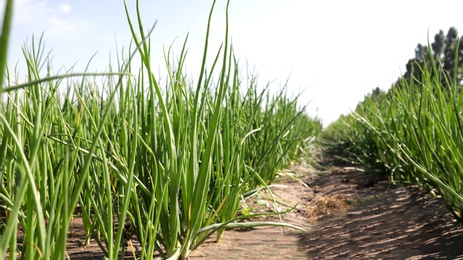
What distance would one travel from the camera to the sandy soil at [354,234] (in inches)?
61.1

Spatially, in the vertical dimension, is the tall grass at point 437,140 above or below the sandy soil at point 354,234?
above

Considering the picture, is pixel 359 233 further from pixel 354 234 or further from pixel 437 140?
pixel 437 140

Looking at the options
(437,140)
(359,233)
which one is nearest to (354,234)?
(359,233)

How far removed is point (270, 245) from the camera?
1.73m

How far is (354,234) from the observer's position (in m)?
1.86

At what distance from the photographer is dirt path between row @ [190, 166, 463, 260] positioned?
1568mm

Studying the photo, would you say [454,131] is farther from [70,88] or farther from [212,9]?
[70,88]

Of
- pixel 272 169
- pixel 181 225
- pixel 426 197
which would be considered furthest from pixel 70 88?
pixel 426 197

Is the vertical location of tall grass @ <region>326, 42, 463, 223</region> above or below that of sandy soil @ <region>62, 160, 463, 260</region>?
above

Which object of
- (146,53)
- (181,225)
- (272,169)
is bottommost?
(181,225)

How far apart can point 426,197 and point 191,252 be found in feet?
4.01

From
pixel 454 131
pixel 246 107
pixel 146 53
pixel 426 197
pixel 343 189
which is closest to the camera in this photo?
pixel 146 53

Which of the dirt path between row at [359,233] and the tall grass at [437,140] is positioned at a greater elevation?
the tall grass at [437,140]

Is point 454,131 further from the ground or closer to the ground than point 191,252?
further from the ground
